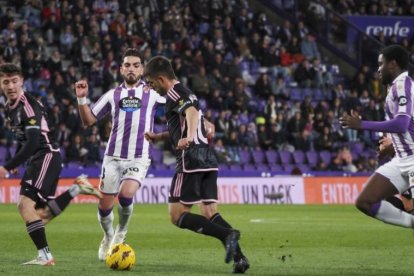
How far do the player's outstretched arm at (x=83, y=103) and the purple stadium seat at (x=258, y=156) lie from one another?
57.9 feet

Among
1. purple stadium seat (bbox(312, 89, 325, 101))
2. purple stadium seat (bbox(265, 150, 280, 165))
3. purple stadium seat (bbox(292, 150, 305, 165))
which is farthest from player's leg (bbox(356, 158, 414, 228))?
purple stadium seat (bbox(312, 89, 325, 101))

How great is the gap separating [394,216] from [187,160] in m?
2.25

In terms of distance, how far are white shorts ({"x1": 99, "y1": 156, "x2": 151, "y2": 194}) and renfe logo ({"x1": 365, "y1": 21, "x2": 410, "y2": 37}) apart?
26220 millimetres

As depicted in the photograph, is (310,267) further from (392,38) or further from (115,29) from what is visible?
(392,38)

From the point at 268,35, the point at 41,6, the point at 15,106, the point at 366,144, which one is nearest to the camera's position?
the point at 15,106

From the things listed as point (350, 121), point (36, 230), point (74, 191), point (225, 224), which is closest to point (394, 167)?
point (350, 121)

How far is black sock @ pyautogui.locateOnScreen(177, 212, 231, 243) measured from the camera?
10.2 metres

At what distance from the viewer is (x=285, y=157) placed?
30.3 metres

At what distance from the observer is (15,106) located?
1082cm

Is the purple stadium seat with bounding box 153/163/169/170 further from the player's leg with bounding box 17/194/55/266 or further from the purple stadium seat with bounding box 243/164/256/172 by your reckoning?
the player's leg with bounding box 17/194/55/266

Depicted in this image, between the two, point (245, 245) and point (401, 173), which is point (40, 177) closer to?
point (401, 173)

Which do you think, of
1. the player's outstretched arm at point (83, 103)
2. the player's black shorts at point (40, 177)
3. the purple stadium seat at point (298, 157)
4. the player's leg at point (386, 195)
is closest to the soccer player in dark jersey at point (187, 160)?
the player's outstretched arm at point (83, 103)

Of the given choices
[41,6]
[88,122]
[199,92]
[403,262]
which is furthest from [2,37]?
[403,262]

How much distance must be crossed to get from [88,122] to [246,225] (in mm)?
7367
